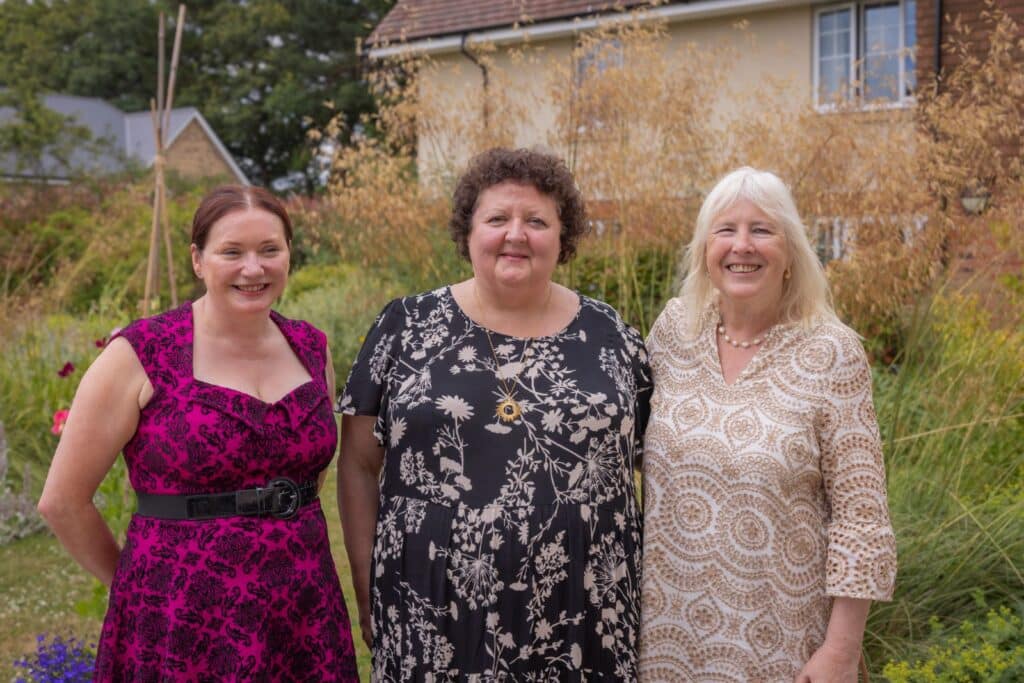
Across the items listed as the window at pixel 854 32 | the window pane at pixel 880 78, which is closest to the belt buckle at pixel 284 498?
the window pane at pixel 880 78

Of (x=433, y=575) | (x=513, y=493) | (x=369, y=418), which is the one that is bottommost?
(x=433, y=575)

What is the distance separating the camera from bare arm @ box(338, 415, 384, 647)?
9.04 ft

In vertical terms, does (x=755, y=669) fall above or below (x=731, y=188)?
below

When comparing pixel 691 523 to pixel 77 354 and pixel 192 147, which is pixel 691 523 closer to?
pixel 77 354

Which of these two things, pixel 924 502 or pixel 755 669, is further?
pixel 924 502

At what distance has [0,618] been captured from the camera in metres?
5.28

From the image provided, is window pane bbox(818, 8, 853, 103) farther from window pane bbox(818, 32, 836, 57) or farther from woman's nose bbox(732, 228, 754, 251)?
woman's nose bbox(732, 228, 754, 251)

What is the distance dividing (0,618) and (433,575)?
3826 mm

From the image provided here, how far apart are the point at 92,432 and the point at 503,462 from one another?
99 cm

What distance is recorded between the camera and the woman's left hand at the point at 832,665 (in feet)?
7.86

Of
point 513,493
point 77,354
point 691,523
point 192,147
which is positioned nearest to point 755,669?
→ point 691,523

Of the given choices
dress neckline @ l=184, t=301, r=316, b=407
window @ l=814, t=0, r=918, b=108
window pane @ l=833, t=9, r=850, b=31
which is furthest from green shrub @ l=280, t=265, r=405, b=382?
window pane @ l=833, t=9, r=850, b=31

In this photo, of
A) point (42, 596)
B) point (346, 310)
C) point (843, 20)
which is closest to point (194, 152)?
point (843, 20)

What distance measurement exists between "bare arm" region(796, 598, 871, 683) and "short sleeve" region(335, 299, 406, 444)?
4.05 feet
